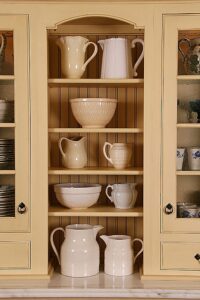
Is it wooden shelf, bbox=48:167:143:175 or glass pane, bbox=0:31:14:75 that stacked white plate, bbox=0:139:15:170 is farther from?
glass pane, bbox=0:31:14:75

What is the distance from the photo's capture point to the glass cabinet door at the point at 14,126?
231 cm

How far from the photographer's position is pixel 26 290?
2.20m

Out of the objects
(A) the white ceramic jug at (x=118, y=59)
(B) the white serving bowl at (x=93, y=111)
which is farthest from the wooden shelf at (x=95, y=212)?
(A) the white ceramic jug at (x=118, y=59)

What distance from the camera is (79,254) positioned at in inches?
94.4

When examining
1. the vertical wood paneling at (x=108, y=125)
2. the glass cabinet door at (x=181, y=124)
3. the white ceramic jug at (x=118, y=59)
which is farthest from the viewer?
the vertical wood paneling at (x=108, y=125)

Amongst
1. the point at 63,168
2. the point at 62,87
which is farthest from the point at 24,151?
the point at 62,87

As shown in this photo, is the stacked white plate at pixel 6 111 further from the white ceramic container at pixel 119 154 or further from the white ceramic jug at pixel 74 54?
the white ceramic container at pixel 119 154

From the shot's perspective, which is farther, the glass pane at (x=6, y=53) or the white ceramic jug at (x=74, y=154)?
the white ceramic jug at (x=74, y=154)

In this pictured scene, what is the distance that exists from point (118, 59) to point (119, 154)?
437 millimetres

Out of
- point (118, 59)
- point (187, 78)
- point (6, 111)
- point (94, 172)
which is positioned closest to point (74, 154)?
point (94, 172)

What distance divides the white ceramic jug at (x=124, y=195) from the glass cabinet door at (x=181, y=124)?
0.21 meters

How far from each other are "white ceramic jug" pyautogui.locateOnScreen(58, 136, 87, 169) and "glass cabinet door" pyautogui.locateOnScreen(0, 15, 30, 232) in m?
0.25

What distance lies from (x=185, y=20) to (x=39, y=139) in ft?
2.68

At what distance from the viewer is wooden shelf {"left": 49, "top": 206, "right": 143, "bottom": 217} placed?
7.86 feet
